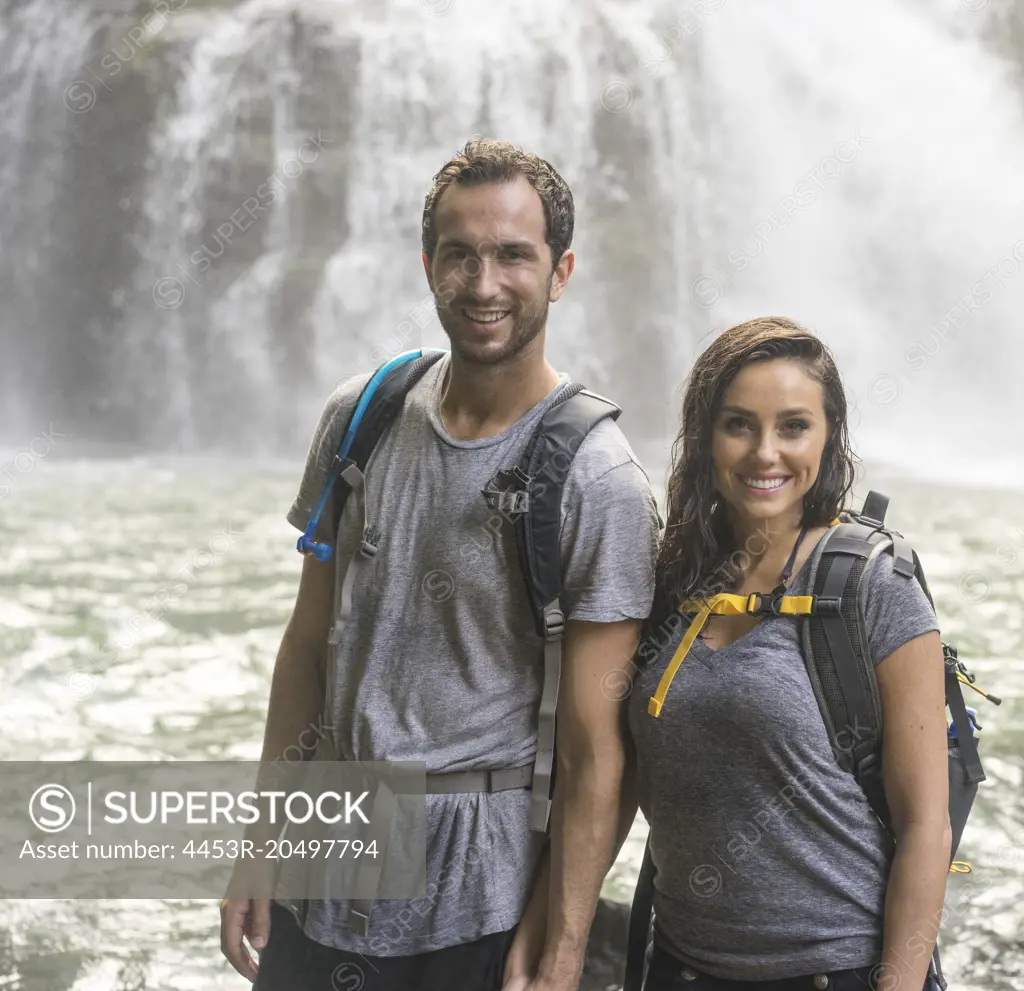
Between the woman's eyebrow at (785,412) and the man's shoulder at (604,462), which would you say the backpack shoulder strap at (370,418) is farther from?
the woman's eyebrow at (785,412)

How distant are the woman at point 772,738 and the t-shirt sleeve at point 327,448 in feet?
1.65

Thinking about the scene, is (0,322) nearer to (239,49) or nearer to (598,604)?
(239,49)

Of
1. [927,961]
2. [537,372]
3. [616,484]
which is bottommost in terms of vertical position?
[927,961]

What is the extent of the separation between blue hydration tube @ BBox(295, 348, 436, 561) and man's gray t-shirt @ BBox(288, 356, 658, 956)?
89 mm

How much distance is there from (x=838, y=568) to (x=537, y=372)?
50 cm

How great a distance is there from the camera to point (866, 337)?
1777cm

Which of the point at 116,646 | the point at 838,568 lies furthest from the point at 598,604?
the point at 116,646

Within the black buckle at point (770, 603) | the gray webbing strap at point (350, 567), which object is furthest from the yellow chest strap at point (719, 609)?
the gray webbing strap at point (350, 567)

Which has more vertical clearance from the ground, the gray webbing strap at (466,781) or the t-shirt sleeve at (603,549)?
the t-shirt sleeve at (603,549)

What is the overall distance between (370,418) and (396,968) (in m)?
0.78

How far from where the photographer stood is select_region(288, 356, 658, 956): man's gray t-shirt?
64.7 inches

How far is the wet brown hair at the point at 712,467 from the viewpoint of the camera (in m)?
1.72
